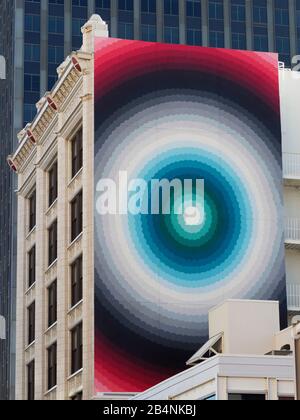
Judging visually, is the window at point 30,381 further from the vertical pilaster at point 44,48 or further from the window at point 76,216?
the vertical pilaster at point 44,48

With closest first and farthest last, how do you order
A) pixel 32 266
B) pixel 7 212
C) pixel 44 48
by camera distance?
pixel 32 266, pixel 7 212, pixel 44 48

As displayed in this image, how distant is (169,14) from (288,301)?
83.9 meters

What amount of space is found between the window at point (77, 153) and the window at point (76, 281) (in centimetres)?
562

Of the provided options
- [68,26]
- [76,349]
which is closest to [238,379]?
[76,349]

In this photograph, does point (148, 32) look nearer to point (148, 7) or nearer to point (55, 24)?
point (148, 7)

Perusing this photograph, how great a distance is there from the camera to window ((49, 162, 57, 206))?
7800 centimetres

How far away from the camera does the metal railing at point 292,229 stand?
71.2 m

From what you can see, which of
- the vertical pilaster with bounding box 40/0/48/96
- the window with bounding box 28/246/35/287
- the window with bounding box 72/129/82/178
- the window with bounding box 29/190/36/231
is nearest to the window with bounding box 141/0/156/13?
the vertical pilaster with bounding box 40/0/48/96

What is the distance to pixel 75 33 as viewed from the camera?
14525cm

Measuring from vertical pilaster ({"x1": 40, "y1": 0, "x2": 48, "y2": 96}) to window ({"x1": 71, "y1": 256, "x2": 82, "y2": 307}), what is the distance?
239ft

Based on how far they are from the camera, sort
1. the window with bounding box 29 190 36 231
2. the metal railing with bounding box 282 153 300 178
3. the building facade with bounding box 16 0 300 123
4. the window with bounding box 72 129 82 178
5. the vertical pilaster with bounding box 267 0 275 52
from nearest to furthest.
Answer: the window with bounding box 72 129 82 178 < the metal railing with bounding box 282 153 300 178 < the window with bounding box 29 190 36 231 < the building facade with bounding box 16 0 300 123 < the vertical pilaster with bounding box 267 0 275 52

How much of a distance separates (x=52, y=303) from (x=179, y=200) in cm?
1214

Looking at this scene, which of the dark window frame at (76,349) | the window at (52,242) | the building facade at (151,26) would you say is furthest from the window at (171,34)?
the dark window frame at (76,349)

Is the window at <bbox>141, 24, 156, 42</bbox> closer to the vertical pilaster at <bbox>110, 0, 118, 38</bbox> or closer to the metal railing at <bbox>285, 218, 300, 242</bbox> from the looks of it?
the vertical pilaster at <bbox>110, 0, 118, 38</bbox>
